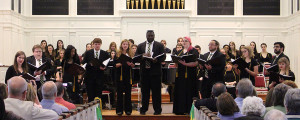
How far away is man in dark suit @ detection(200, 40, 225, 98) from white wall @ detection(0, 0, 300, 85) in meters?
6.54

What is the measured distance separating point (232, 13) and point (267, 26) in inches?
47.3

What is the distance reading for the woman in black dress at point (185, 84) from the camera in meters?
8.09

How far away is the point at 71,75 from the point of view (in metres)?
8.90

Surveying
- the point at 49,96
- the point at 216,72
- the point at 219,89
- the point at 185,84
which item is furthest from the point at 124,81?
the point at 49,96

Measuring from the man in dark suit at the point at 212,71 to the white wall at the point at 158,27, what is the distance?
654 centimetres

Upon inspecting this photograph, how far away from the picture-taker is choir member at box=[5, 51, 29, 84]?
7.12 meters

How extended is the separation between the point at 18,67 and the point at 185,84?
9.61 feet

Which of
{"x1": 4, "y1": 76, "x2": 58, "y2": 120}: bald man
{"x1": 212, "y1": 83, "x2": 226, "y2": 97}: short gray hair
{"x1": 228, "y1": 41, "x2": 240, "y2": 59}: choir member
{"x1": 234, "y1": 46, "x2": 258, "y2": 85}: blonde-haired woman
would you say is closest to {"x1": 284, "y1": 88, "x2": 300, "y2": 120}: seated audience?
{"x1": 212, "y1": 83, "x2": 226, "y2": 97}: short gray hair

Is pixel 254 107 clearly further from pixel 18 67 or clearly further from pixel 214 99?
pixel 18 67

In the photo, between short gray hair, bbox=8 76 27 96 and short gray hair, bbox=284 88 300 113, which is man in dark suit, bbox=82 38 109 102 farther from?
short gray hair, bbox=284 88 300 113

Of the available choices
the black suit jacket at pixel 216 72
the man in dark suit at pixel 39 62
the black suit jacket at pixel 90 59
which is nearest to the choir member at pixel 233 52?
the black suit jacket at pixel 216 72

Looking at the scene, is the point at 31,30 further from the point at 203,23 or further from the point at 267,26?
the point at 267,26

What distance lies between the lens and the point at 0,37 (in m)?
13.2

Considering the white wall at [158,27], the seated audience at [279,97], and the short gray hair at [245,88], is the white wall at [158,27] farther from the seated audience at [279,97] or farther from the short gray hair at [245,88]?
the seated audience at [279,97]
